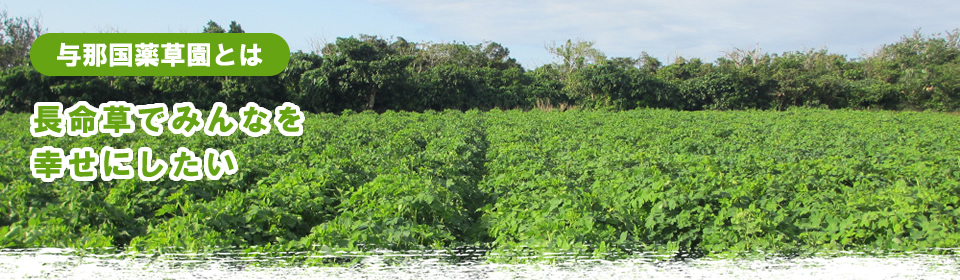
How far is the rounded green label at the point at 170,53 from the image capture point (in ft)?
29.1

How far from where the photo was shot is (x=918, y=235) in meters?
4.18

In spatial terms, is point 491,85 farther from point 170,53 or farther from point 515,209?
point 515,209

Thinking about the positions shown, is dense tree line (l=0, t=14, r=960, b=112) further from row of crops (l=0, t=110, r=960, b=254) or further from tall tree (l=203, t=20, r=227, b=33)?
row of crops (l=0, t=110, r=960, b=254)

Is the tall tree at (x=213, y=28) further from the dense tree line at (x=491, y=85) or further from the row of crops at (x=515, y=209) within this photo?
the row of crops at (x=515, y=209)

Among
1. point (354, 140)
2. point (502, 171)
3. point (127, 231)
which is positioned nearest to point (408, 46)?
point (354, 140)

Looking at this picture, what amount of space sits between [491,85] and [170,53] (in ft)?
79.1

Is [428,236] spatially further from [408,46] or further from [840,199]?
[408,46]

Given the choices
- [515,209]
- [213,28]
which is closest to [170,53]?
[515,209]

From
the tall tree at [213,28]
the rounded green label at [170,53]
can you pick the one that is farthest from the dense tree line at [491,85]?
the rounded green label at [170,53]

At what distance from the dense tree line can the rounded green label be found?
15.5 metres

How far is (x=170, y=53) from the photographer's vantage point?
8953 millimetres

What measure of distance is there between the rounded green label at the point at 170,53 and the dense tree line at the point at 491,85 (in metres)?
15.5

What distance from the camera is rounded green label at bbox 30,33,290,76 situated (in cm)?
887

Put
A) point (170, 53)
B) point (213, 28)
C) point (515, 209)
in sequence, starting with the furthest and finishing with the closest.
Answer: point (213, 28) < point (170, 53) < point (515, 209)
